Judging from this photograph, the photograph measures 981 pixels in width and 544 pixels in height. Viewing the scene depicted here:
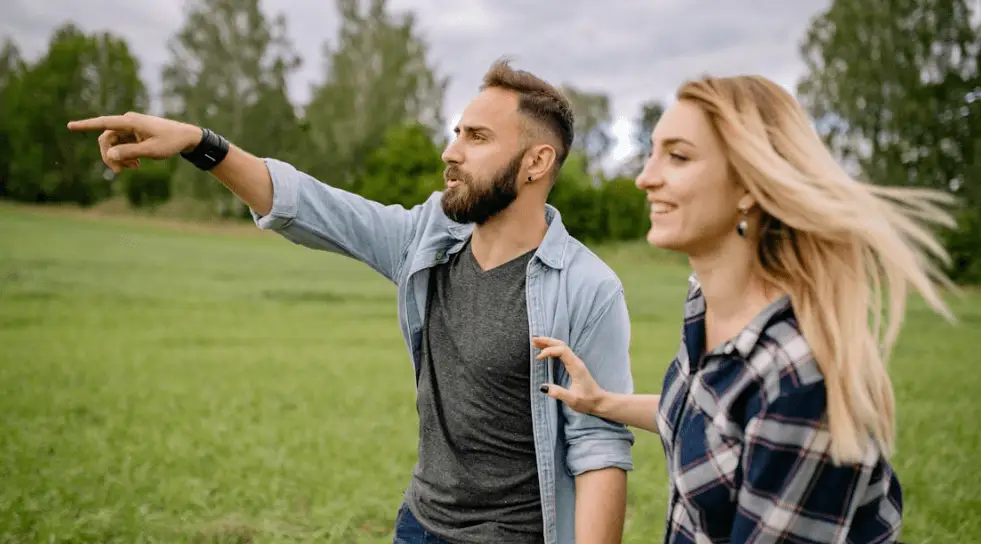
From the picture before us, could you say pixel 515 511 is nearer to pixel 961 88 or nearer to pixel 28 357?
pixel 28 357

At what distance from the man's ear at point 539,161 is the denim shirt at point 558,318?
18cm

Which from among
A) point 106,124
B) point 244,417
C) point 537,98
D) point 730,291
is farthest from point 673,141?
point 244,417

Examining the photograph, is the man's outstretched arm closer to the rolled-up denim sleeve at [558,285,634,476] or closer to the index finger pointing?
the index finger pointing

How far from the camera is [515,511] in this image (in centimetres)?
274

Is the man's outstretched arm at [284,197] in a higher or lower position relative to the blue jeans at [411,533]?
higher

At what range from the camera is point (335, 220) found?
2926 millimetres

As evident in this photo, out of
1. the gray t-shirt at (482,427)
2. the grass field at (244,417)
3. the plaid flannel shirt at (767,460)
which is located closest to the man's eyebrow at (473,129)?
the gray t-shirt at (482,427)

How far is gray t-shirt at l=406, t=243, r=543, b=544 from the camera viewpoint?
A: 2742 mm

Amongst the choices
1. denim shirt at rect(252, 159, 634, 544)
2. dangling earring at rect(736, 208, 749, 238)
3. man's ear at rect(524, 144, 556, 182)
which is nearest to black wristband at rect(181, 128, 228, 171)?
denim shirt at rect(252, 159, 634, 544)

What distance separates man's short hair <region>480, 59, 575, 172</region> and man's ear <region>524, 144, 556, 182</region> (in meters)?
0.07

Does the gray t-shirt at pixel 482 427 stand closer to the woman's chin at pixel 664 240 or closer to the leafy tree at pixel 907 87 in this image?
the woman's chin at pixel 664 240

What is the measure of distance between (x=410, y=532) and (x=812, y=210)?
165cm

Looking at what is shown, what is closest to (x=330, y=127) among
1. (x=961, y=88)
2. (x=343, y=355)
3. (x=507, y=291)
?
(x=961, y=88)

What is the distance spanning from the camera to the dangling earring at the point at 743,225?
2.01 meters
